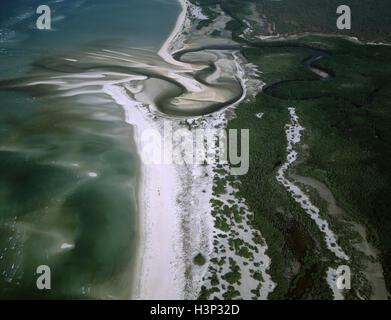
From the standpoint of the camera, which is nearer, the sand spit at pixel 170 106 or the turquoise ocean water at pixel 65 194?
the turquoise ocean water at pixel 65 194

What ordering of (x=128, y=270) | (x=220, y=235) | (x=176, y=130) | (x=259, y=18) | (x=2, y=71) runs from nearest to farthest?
(x=128, y=270) → (x=220, y=235) → (x=176, y=130) → (x=2, y=71) → (x=259, y=18)

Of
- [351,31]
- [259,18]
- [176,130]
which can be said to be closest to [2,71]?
[176,130]

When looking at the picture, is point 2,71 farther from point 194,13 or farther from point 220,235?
point 194,13

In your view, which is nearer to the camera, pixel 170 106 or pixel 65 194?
pixel 65 194

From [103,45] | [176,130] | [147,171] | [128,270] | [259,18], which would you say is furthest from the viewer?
[259,18]

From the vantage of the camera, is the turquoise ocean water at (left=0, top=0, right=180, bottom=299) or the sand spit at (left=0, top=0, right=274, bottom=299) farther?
the sand spit at (left=0, top=0, right=274, bottom=299)

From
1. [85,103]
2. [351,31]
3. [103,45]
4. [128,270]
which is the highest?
[351,31]

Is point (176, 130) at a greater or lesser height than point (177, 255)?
greater

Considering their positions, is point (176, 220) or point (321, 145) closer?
point (176, 220)
